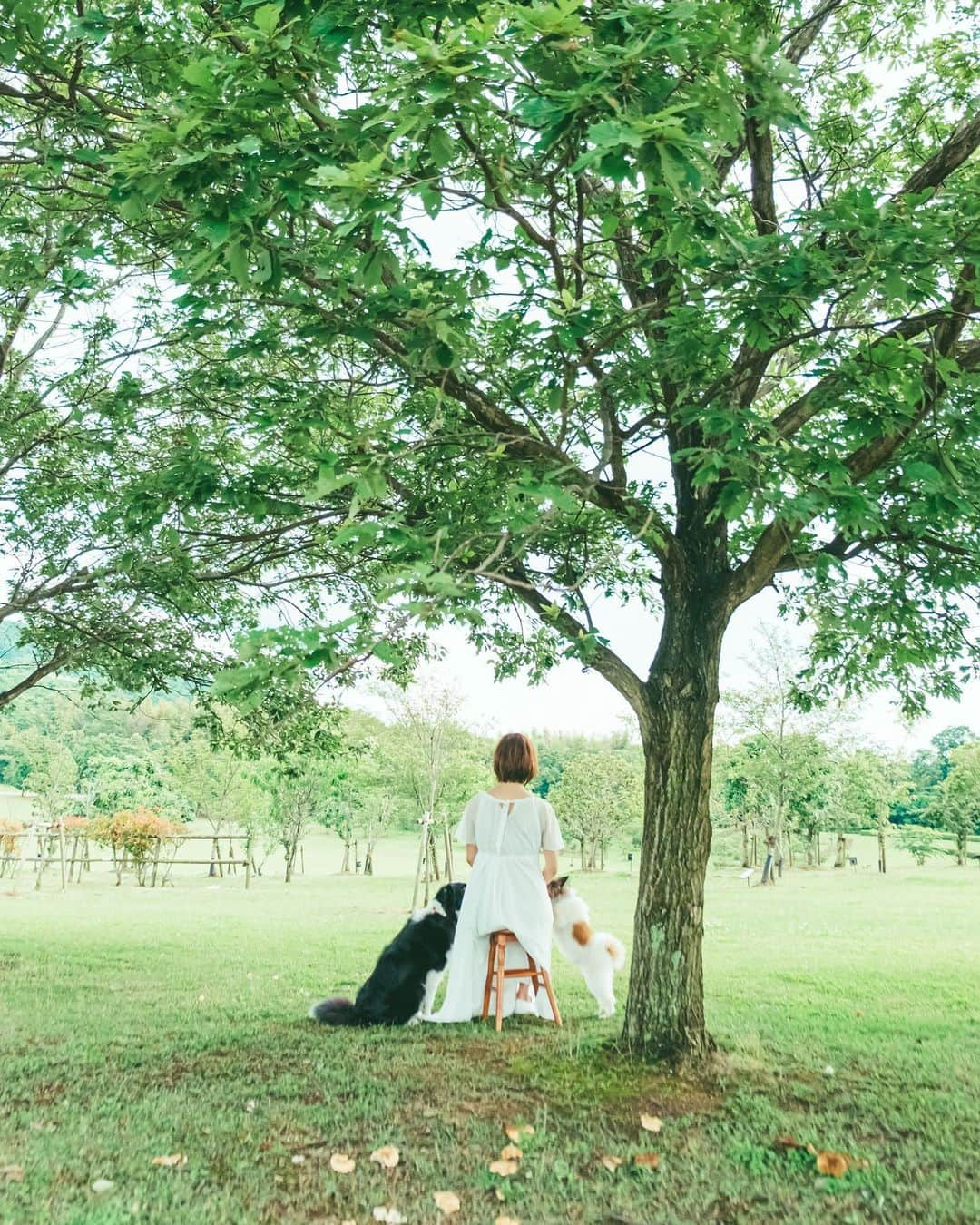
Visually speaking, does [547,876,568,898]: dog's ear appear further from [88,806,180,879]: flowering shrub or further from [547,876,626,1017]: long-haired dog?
[88,806,180,879]: flowering shrub

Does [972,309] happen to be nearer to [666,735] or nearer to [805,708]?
[666,735]

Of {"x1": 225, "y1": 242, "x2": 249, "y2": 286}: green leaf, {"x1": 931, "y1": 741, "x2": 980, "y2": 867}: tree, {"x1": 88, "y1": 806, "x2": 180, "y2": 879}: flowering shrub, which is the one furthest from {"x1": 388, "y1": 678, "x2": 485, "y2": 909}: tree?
{"x1": 931, "y1": 741, "x2": 980, "y2": 867}: tree

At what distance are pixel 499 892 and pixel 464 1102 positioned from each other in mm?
1827

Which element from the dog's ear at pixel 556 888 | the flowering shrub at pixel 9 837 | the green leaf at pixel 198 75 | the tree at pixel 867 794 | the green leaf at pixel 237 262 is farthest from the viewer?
the tree at pixel 867 794

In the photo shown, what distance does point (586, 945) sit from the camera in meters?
6.77

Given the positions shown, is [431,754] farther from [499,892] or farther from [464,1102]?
[464,1102]

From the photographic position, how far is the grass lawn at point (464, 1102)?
142 inches

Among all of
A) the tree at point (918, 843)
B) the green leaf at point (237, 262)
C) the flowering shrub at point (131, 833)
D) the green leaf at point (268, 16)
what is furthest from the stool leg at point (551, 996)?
the tree at point (918, 843)

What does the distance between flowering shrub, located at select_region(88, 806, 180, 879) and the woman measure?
2296 centimetres

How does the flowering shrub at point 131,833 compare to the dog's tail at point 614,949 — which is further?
the flowering shrub at point 131,833

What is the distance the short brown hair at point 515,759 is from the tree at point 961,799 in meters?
38.0

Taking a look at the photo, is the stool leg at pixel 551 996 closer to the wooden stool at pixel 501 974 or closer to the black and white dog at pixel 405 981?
the wooden stool at pixel 501 974

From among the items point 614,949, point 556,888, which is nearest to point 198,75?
point 556,888

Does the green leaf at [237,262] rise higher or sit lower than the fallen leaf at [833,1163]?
higher
